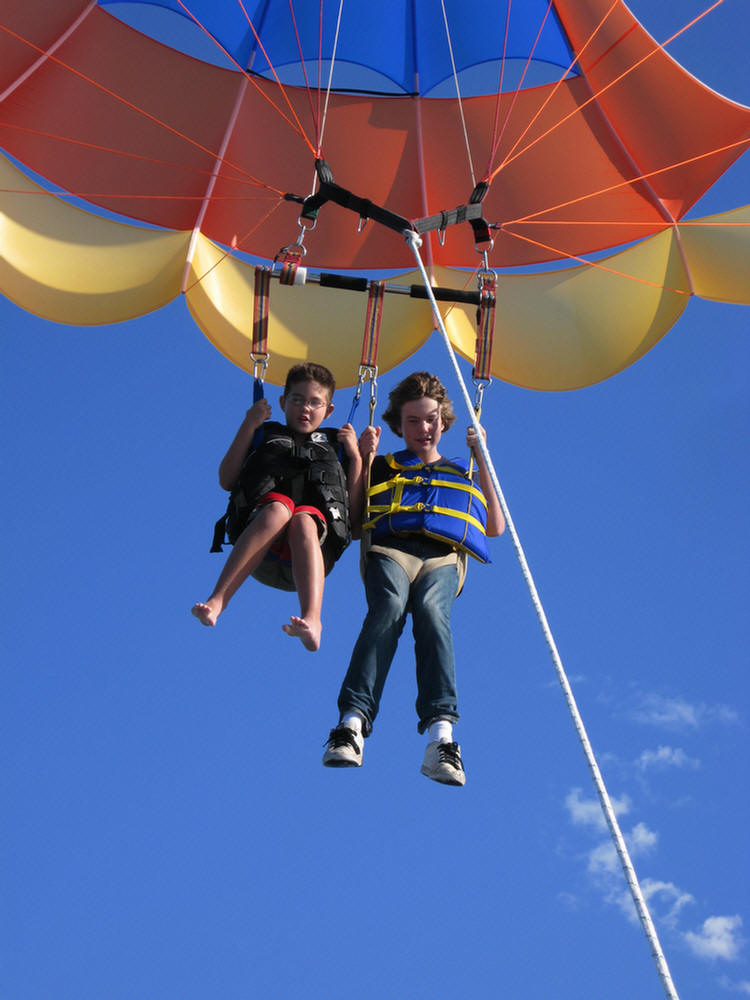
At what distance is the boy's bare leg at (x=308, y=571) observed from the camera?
4.29 metres

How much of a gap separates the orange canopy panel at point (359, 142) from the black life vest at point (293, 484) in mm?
2020

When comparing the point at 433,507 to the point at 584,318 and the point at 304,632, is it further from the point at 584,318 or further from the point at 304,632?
the point at 584,318

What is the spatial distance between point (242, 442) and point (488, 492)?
3.49 ft

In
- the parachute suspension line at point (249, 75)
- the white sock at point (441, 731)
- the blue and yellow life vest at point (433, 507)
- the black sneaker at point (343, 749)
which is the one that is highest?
the parachute suspension line at point (249, 75)

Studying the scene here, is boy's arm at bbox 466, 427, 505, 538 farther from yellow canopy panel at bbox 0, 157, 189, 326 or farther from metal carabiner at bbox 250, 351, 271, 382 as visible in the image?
yellow canopy panel at bbox 0, 157, 189, 326

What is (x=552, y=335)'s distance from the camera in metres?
6.61

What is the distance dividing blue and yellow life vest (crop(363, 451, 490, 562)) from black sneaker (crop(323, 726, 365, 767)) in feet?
3.27

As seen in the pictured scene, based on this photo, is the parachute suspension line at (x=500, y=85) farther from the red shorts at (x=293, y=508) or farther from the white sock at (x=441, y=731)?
the white sock at (x=441, y=731)

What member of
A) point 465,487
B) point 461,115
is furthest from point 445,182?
point 465,487

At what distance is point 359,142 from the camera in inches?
266

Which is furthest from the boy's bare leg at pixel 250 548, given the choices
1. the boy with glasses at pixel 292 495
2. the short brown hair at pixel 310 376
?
the short brown hair at pixel 310 376

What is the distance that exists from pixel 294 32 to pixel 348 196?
2166 millimetres

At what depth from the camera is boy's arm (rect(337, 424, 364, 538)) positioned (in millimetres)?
5039

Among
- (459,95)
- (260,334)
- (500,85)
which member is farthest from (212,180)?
(260,334)
